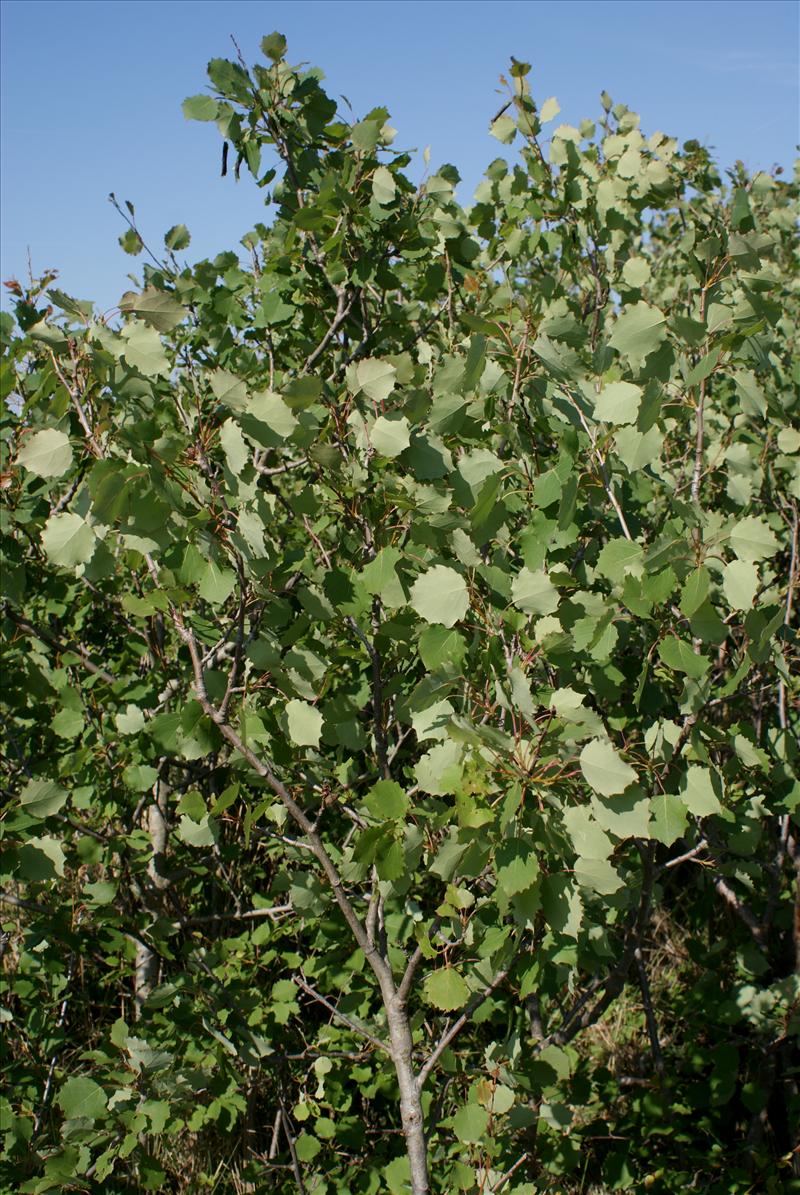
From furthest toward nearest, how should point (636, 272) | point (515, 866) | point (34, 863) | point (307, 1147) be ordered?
1. point (307, 1147)
2. point (636, 272)
3. point (34, 863)
4. point (515, 866)

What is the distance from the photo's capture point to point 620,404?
1.38 m

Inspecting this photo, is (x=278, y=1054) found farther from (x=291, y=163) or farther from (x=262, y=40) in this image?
(x=262, y=40)

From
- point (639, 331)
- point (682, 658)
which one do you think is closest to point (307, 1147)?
point (682, 658)

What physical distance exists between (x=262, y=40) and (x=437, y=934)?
191cm

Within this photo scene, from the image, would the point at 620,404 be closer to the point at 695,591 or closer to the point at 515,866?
the point at 695,591

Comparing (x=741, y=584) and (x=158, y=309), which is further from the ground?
(x=158, y=309)

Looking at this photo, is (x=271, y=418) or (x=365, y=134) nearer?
(x=271, y=418)

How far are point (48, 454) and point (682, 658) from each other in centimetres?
100

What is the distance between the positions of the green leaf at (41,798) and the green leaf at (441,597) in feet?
2.77

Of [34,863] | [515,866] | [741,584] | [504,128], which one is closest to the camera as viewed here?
[515,866]

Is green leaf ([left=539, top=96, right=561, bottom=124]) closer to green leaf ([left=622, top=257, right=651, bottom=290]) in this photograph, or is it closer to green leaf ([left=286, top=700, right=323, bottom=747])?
green leaf ([left=622, top=257, right=651, bottom=290])

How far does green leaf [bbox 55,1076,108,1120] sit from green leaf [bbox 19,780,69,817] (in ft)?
2.23

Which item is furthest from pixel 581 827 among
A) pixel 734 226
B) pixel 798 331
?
pixel 798 331

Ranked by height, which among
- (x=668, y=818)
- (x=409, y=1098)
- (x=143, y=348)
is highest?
(x=143, y=348)
